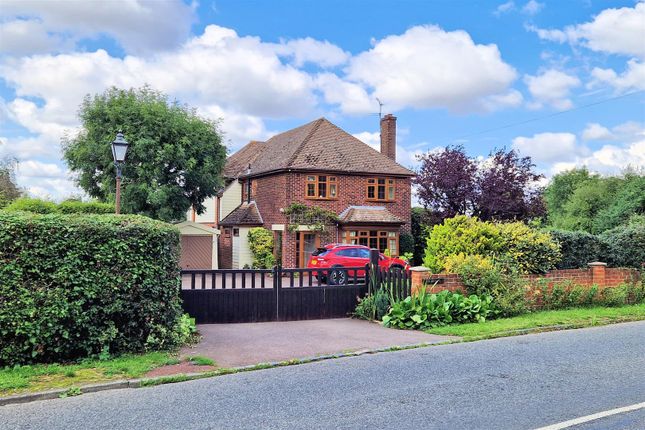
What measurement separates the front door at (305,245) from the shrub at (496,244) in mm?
13049

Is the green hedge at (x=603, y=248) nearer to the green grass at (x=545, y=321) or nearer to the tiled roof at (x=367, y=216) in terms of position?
the green grass at (x=545, y=321)

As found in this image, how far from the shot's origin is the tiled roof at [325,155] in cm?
2731

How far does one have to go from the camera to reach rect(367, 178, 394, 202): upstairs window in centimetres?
2838

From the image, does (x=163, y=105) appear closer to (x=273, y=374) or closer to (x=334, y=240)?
(x=334, y=240)

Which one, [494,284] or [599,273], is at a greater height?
[599,273]

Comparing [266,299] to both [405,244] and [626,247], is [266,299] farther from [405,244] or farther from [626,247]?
[405,244]

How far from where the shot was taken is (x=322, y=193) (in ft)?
89.6

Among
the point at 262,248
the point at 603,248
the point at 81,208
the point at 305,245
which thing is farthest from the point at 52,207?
the point at 603,248

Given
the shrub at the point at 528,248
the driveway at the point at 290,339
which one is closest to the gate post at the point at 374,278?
the driveway at the point at 290,339

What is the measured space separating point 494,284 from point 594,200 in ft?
152

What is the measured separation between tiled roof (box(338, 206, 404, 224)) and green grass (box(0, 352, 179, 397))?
19.2 m

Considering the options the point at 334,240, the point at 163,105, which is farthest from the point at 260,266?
the point at 163,105

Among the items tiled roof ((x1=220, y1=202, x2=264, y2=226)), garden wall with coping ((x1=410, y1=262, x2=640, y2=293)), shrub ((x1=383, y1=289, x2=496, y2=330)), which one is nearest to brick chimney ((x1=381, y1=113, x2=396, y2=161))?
tiled roof ((x1=220, y1=202, x2=264, y2=226))

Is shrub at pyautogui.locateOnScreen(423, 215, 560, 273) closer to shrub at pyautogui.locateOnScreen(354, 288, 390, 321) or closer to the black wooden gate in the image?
shrub at pyautogui.locateOnScreen(354, 288, 390, 321)
